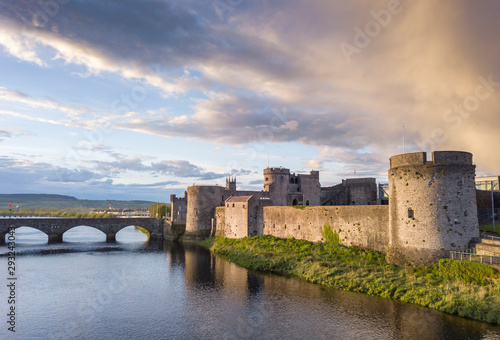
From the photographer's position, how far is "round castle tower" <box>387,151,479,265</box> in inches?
1074

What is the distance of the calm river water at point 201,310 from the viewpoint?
20.8 m

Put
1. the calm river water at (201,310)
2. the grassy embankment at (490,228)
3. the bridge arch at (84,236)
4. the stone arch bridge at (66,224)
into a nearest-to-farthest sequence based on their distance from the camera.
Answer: the calm river water at (201,310) → the grassy embankment at (490,228) → the stone arch bridge at (66,224) → the bridge arch at (84,236)

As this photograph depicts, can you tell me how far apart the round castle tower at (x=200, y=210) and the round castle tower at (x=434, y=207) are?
45.0 m

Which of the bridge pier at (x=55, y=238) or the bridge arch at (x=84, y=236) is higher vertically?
the bridge pier at (x=55, y=238)

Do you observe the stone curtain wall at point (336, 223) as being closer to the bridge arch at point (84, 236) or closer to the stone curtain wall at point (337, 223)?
the stone curtain wall at point (337, 223)

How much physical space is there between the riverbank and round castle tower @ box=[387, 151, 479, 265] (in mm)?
1541

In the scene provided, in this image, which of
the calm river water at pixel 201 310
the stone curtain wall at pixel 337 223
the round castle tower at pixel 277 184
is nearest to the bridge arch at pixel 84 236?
the calm river water at pixel 201 310

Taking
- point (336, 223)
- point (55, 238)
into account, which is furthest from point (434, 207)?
point (55, 238)

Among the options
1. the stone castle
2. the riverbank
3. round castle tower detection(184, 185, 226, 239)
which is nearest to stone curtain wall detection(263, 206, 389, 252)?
the stone castle

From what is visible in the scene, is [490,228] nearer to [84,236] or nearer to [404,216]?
[404,216]

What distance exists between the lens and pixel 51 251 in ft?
184

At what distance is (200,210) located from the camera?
69125mm

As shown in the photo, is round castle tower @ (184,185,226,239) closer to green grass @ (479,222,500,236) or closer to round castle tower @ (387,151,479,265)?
round castle tower @ (387,151,479,265)

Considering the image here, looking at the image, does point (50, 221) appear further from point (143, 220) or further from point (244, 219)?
point (244, 219)
